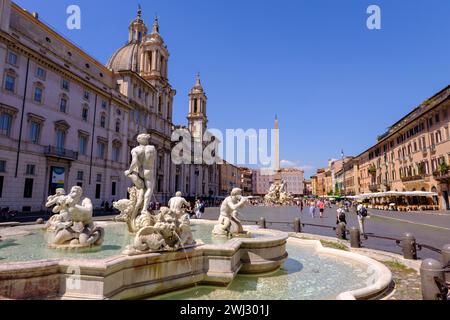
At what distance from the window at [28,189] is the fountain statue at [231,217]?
73.8 feet

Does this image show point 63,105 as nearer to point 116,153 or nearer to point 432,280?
point 116,153

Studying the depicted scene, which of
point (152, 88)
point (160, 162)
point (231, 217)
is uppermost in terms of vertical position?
point (152, 88)

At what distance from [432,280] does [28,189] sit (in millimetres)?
27106

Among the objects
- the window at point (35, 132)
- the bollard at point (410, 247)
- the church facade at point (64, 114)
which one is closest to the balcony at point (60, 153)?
the church facade at point (64, 114)

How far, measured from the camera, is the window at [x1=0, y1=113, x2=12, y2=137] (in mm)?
21266

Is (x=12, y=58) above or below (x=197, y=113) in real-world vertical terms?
below

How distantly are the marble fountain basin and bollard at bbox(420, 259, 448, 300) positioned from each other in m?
0.64

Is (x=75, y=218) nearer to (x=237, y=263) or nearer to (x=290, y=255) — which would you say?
(x=237, y=263)

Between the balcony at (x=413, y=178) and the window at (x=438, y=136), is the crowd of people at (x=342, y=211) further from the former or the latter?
the window at (x=438, y=136)

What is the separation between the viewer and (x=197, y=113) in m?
76.1

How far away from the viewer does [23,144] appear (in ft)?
Result: 74.6

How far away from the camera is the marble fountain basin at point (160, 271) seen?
11.8 ft

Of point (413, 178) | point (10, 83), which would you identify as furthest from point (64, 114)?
point (413, 178)
